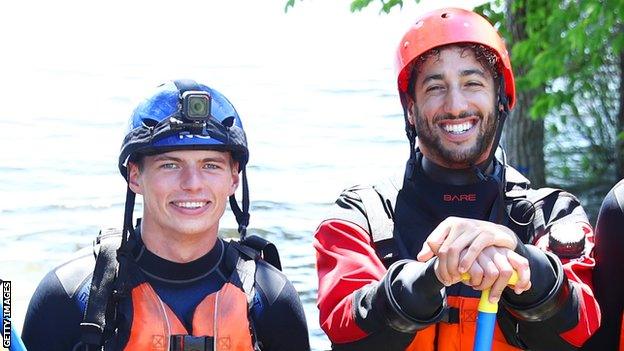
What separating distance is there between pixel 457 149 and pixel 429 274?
802 millimetres

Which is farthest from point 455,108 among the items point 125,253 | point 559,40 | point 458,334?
point 559,40

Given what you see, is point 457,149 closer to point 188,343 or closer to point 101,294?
point 188,343

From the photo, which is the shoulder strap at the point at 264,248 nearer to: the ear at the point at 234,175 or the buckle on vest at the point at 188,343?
the ear at the point at 234,175

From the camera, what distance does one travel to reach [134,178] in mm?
4141

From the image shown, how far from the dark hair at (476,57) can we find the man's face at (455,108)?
11mm

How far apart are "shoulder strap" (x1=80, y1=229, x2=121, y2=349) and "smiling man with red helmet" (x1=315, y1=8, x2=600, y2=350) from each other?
70 cm

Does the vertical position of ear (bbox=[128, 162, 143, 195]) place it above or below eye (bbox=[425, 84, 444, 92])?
below

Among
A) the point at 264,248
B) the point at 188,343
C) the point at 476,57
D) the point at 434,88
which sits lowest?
the point at 188,343

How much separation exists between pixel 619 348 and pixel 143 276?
1.67m

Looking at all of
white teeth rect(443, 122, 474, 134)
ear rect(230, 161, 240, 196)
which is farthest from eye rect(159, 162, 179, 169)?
white teeth rect(443, 122, 474, 134)

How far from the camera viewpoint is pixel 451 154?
4125 millimetres

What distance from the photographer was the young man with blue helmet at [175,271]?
12.8ft

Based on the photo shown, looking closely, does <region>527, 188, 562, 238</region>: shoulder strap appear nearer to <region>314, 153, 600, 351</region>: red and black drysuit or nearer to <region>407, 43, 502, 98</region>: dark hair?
<region>314, 153, 600, 351</region>: red and black drysuit

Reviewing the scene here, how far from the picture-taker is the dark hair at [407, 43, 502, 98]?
4.16 meters
